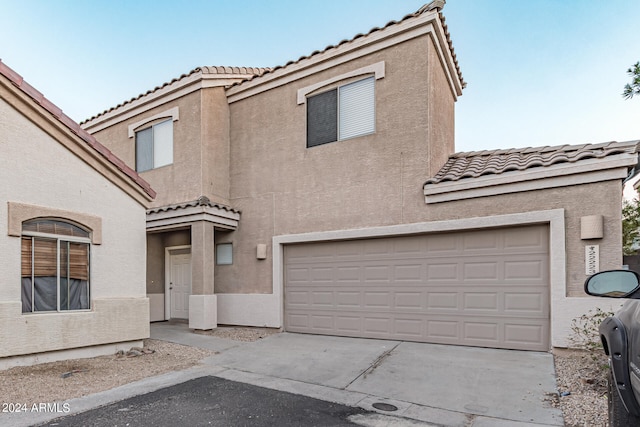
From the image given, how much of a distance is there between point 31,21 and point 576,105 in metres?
16.3

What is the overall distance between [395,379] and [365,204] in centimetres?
400

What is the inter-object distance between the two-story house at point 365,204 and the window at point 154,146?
0.17ft

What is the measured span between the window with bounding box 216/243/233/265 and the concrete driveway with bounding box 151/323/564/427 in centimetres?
259

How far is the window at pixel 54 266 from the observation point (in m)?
6.53

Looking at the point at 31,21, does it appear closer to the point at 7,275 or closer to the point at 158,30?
the point at 158,30

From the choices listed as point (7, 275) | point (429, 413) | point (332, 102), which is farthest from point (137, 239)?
point (429, 413)

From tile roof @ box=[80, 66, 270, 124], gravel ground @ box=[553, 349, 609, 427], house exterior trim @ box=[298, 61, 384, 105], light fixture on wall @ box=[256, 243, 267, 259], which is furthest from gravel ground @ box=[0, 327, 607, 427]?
tile roof @ box=[80, 66, 270, 124]

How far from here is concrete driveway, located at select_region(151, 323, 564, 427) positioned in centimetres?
467

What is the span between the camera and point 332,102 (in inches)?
376

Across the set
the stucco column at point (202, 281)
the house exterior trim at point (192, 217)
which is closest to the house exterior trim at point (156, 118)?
the house exterior trim at point (192, 217)

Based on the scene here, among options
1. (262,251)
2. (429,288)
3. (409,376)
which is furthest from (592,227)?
(262,251)

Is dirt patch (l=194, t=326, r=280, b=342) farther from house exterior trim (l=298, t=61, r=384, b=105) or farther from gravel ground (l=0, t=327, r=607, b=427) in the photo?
house exterior trim (l=298, t=61, r=384, b=105)

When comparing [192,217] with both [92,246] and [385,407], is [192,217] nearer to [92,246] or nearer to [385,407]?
[92,246]

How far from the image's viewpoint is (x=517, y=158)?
312 inches
